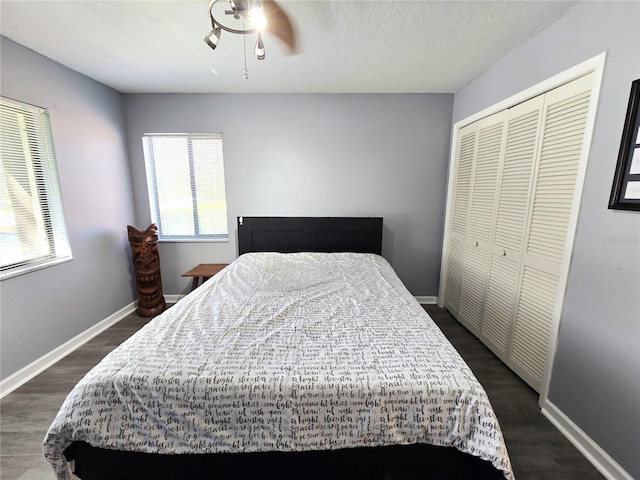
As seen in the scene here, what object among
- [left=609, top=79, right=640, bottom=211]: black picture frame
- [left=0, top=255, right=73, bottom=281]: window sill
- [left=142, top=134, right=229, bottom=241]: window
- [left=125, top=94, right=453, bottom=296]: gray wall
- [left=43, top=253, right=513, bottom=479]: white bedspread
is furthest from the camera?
[left=142, top=134, right=229, bottom=241]: window

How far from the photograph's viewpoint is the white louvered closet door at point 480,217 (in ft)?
7.34

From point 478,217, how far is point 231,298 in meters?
2.26

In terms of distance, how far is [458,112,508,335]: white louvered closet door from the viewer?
2238mm

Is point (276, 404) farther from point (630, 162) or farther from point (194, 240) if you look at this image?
point (194, 240)

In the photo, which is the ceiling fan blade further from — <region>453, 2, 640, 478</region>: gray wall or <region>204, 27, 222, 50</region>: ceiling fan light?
<region>453, 2, 640, 478</region>: gray wall

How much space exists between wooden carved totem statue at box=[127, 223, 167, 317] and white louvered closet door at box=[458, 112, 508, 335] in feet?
10.9

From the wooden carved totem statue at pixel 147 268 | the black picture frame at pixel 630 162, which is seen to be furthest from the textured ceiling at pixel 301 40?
the wooden carved totem statue at pixel 147 268

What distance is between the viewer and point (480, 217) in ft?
8.00

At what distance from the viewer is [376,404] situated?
39.1 inches

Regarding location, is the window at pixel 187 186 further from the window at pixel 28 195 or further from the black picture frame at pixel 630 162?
the black picture frame at pixel 630 162

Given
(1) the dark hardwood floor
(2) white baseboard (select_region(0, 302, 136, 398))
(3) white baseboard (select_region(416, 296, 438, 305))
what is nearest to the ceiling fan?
(1) the dark hardwood floor

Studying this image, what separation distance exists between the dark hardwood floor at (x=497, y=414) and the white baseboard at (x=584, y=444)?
30 millimetres

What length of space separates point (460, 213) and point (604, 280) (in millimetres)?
1518

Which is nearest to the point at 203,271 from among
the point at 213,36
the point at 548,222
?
the point at 213,36
